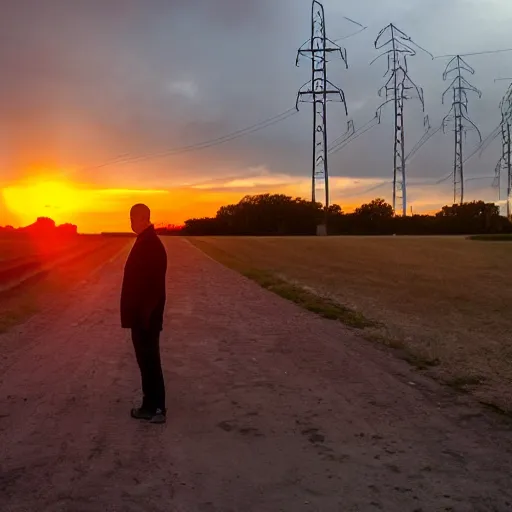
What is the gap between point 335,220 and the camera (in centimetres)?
10919

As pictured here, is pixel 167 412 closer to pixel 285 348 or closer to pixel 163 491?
pixel 163 491

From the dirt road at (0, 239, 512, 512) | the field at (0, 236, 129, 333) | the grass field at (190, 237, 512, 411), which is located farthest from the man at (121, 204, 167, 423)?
the field at (0, 236, 129, 333)

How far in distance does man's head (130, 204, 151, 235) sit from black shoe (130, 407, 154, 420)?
160cm

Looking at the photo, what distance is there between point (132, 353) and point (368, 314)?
6.32 m

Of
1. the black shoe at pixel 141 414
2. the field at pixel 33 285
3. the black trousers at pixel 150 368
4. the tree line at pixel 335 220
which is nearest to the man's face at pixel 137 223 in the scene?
the black trousers at pixel 150 368

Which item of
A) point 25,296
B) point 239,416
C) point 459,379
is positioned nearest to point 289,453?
point 239,416

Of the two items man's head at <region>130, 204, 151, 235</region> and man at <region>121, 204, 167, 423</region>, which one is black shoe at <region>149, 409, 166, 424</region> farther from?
man's head at <region>130, 204, 151, 235</region>

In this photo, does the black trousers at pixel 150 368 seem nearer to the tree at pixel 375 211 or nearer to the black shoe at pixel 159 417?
the black shoe at pixel 159 417

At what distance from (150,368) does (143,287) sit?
0.77 m

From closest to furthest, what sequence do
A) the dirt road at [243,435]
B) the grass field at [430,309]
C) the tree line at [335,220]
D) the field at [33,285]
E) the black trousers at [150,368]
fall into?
the dirt road at [243,435] → the black trousers at [150,368] → the grass field at [430,309] → the field at [33,285] → the tree line at [335,220]

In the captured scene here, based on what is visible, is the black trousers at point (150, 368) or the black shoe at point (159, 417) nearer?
the black shoe at point (159, 417)

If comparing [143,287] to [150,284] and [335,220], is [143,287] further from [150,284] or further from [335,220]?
[335,220]

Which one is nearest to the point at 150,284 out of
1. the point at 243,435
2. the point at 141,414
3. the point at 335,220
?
the point at 141,414

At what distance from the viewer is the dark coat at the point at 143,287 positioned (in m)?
5.88
